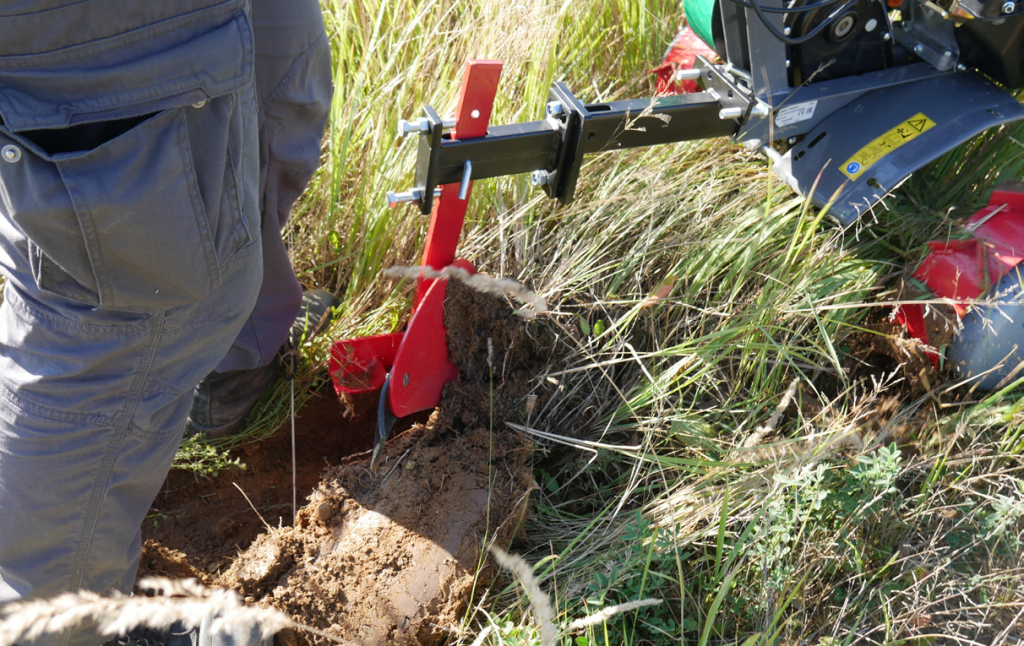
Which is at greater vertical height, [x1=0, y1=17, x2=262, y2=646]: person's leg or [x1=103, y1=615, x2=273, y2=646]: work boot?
[x1=0, y1=17, x2=262, y2=646]: person's leg

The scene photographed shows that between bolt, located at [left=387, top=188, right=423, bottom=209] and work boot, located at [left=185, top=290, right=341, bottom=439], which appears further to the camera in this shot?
work boot, located at [left=185, top=290, right=341, bottom=439]

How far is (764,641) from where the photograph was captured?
1441 mm

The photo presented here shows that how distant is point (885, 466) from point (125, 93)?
5.11 ft

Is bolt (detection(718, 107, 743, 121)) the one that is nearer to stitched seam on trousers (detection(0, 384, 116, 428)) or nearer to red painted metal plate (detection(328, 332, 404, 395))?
red painted metal plate (detection(328, 332, 404, 395))

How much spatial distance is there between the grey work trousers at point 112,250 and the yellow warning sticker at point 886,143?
54.2 inches

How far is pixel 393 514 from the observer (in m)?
1.74

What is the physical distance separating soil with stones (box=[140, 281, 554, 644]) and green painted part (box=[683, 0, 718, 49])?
91cm

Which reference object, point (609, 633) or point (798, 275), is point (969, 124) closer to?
point (798, 275)

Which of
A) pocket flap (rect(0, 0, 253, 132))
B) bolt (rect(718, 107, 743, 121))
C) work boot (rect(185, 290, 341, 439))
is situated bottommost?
work boot (rect(185, 290, 341, 439))

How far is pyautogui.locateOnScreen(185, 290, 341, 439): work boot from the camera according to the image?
2006 millimetres

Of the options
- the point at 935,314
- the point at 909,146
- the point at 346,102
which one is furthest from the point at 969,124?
the point at 346,102

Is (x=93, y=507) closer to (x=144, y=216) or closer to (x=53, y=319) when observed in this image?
(x=53, y=319)

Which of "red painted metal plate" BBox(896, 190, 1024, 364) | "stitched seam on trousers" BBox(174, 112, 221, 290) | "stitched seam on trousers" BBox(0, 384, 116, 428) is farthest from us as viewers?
"red painted metal plate" BBox(896, 190, 1024, 364)

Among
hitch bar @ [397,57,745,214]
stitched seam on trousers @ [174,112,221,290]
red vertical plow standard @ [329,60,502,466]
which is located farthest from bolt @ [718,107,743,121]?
stitched seam on trousers @ [174,112,221,290]
